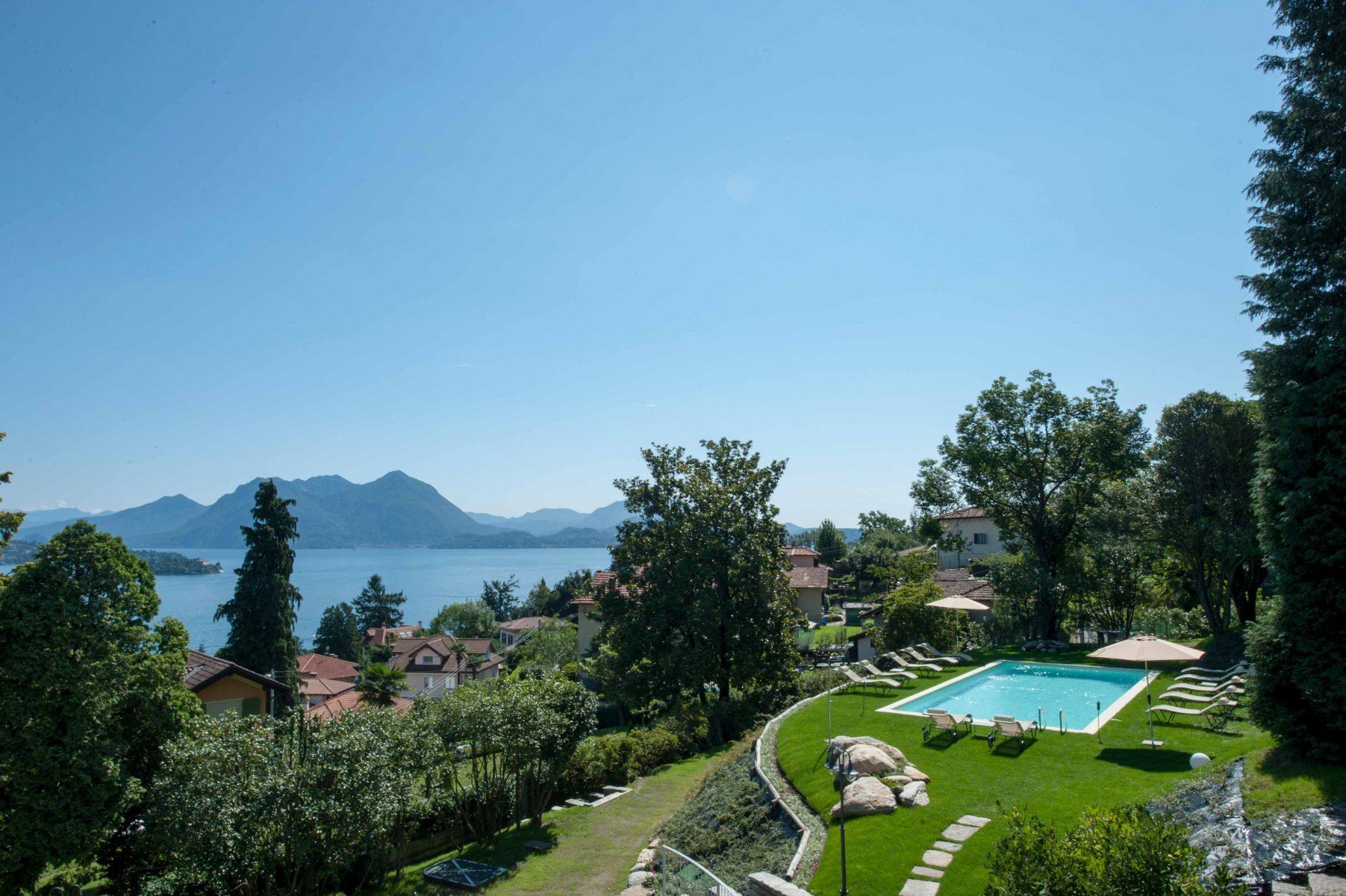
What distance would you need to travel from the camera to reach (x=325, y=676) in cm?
5934

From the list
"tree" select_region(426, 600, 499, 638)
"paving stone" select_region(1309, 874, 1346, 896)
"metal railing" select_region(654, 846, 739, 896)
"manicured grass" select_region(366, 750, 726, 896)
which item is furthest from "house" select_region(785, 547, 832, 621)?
"tree" select_region(426, 600, 499, 638)

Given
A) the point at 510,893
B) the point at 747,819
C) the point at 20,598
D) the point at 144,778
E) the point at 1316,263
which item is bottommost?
the point at 510,893

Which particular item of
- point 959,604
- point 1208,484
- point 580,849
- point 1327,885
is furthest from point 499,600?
point 1327,885

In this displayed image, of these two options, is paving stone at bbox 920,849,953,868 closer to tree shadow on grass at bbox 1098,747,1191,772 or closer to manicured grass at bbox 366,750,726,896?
tree shadow on grass at bbox 1098,747,1191,772

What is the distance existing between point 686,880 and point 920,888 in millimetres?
3556

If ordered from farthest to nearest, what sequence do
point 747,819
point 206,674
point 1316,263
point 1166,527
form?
point 1166,527
point 206,674
point 747,819
point 1316,263

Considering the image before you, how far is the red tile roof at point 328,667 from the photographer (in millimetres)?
60062

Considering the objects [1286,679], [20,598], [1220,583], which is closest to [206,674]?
[20,598]

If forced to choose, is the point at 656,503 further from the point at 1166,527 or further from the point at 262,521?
the point at 262,521

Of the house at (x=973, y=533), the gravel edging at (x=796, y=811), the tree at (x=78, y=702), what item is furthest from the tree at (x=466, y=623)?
the tree at (x=78, y=702)

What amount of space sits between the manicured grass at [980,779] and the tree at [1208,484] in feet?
24.2

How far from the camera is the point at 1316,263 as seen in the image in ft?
38.5

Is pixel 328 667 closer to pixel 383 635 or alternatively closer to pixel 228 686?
pixel 383 635

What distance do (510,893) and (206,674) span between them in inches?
565
